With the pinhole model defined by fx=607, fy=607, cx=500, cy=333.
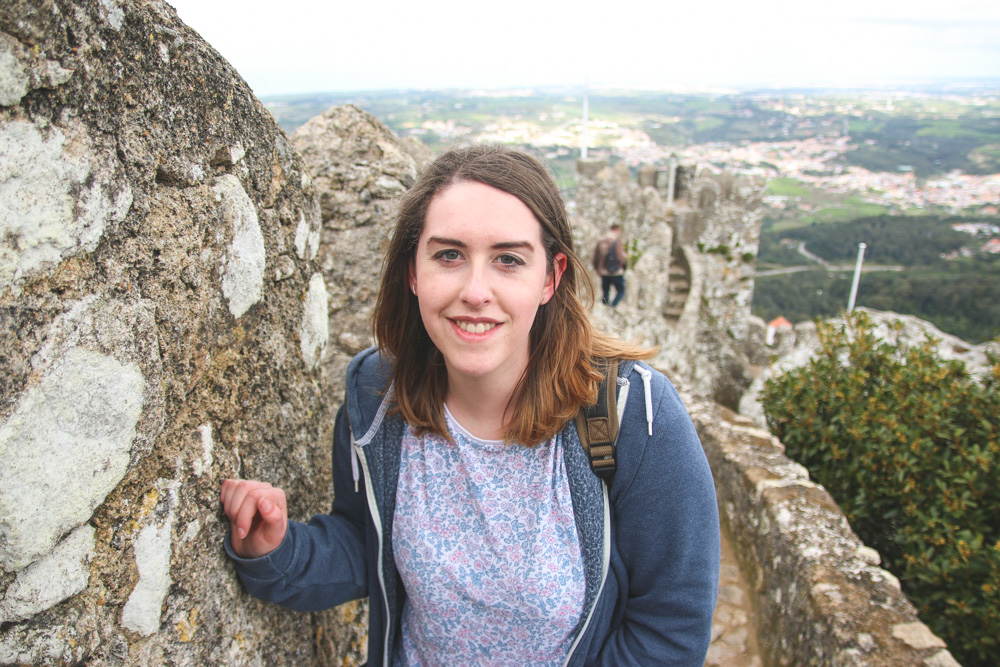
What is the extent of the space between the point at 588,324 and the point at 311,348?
104 cm

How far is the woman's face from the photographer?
5.72 feet

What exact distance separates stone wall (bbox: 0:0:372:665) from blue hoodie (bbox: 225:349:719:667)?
20 centimetres

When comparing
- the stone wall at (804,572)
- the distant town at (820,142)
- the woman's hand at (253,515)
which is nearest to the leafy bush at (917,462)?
the stone wall at (804,572)

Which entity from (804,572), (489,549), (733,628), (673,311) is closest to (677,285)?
(673,311)

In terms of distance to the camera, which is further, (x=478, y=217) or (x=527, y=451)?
(x=527, y=451)

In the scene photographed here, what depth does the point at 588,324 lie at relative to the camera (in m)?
2.04

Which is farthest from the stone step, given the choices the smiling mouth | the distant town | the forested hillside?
the distant town

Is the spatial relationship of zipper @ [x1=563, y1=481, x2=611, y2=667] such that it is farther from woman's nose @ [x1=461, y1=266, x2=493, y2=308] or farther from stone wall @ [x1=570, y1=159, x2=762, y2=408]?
stone wall @ [x1=570, y1=159, x2=762, y2=408]

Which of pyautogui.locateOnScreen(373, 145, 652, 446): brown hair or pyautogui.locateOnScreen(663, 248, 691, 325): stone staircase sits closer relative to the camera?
pyautogui.locateOnScreen(373, 145, 652, 446): brown hair

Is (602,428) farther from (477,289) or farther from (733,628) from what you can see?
(733,628)

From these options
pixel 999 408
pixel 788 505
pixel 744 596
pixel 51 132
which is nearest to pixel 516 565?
pixel 51 132

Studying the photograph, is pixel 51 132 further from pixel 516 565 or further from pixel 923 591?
pixel 923 591

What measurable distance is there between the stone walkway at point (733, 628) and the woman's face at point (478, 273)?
8.39ft

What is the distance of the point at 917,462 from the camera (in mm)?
3918
